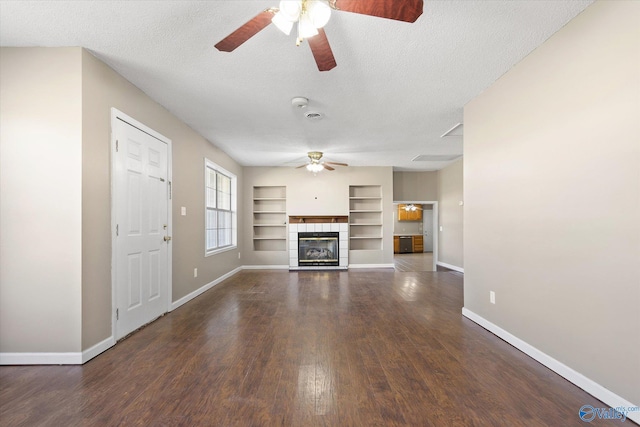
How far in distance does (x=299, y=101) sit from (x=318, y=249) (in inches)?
186

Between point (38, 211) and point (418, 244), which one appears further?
point (418, 244)

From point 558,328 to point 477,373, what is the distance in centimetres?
69

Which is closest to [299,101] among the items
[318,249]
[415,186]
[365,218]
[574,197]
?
[574,197]

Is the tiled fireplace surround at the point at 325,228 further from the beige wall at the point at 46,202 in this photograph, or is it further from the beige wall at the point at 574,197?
the beige wall at the point at 46,202

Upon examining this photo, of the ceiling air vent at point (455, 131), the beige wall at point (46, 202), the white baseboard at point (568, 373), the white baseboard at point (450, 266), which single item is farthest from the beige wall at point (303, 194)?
the beige wall at point (46, 202)

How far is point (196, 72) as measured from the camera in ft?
9.55

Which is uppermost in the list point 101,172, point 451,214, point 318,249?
point 101,172

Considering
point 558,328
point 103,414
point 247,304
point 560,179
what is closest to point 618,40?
point 560,179

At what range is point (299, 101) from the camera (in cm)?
351

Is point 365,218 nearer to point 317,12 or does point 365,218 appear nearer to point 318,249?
point 318,249

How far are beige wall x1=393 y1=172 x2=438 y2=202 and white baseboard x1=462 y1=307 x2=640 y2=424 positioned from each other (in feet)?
18.2

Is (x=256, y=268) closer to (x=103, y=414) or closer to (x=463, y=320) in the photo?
(x=463, y=320)

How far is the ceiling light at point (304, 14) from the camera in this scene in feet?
4.90

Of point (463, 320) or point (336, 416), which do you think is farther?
point (463, 320)
